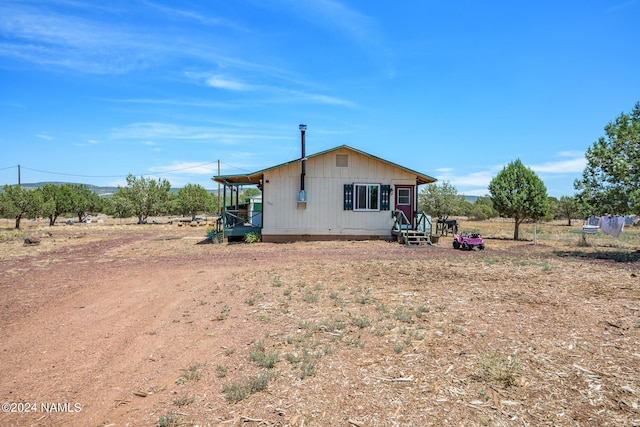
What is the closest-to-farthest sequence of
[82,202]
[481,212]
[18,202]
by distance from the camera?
[18,202] < [82,202] < [481,212]

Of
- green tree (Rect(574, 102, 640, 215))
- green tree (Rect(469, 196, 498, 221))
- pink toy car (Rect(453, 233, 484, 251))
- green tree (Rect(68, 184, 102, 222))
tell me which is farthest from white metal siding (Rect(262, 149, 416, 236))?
green tree (Rect(469, 196, 498, 221))

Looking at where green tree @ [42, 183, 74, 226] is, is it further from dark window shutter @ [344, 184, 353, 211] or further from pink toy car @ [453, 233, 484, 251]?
pink toy car @ [453, 233, 484, 251]

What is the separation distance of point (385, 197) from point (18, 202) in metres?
34.6

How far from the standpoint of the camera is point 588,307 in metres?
6.32

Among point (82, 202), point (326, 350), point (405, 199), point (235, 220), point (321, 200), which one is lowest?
point (326, 350)

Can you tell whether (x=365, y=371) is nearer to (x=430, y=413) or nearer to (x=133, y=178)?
(x=430, y=413)

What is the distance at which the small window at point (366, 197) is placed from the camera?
748 inches

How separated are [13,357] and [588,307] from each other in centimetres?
854

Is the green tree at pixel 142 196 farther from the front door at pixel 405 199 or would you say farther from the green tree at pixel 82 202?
the front door at pixel 405 199

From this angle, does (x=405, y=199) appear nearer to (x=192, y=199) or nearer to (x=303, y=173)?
(x=303, y=173)

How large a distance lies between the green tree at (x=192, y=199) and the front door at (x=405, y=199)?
141 feet

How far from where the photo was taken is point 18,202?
3497 cm

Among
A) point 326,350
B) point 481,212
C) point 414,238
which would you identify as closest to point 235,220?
point 414,238

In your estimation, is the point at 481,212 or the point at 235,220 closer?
the point at 235,220
